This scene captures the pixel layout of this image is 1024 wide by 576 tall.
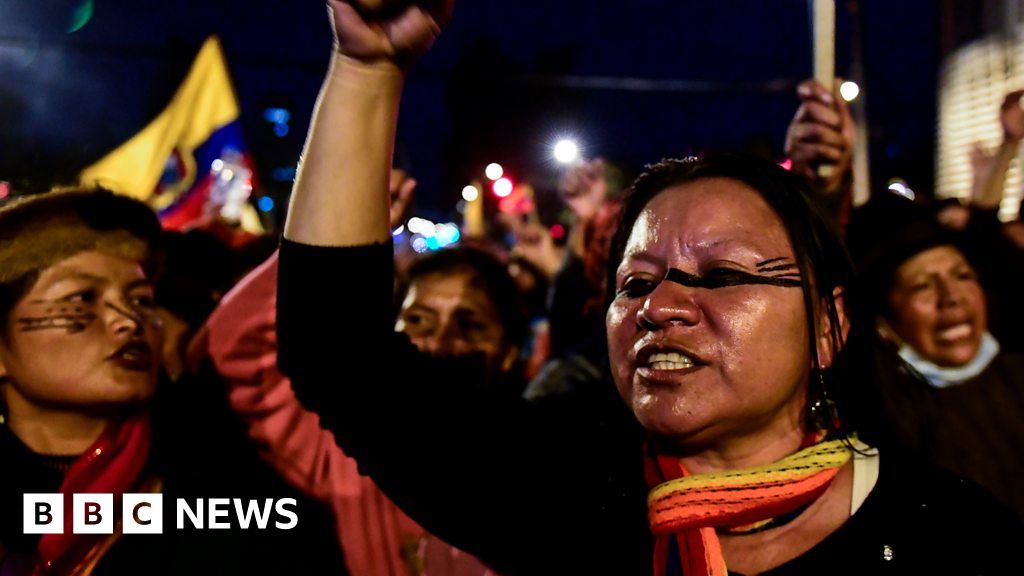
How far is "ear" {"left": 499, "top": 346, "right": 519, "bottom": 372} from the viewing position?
3.29 metres

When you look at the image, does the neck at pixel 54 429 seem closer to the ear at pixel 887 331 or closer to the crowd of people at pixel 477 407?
the crowd of people at pixel 477 407

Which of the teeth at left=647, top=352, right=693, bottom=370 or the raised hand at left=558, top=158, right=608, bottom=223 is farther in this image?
the raised hand at left=558, top=158, right=608, bottom=223

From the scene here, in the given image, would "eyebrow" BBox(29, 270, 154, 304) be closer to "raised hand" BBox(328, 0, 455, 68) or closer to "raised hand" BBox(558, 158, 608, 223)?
"raised hand" BBox(328, 0, 455, 68)

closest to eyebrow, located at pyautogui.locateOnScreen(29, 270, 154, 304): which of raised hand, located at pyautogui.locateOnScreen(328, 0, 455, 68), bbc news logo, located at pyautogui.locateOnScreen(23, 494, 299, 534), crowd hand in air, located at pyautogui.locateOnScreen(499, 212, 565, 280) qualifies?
bbc news logo, located at pyautogui.locateOnScreen(23, 494, 299, 534)

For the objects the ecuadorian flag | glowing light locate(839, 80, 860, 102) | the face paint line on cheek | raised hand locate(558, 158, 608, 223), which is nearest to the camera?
the face paint line on cheek

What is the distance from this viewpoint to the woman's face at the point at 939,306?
2.98 m

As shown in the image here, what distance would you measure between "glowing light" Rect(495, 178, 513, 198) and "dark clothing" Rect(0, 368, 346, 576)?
8.64 meters

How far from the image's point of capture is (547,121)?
3941 centimetres

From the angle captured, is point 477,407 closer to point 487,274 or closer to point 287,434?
point 287,434

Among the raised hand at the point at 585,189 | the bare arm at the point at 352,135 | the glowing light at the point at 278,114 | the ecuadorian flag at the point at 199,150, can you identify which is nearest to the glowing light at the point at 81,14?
the ecuadorian flag at the point at 199,150

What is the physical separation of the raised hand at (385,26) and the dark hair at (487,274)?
6.55 ft

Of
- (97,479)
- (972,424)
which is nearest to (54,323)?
(97,479)

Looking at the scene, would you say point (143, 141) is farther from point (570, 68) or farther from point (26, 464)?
point (570, 68)

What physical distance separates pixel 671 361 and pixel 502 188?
380 inches
